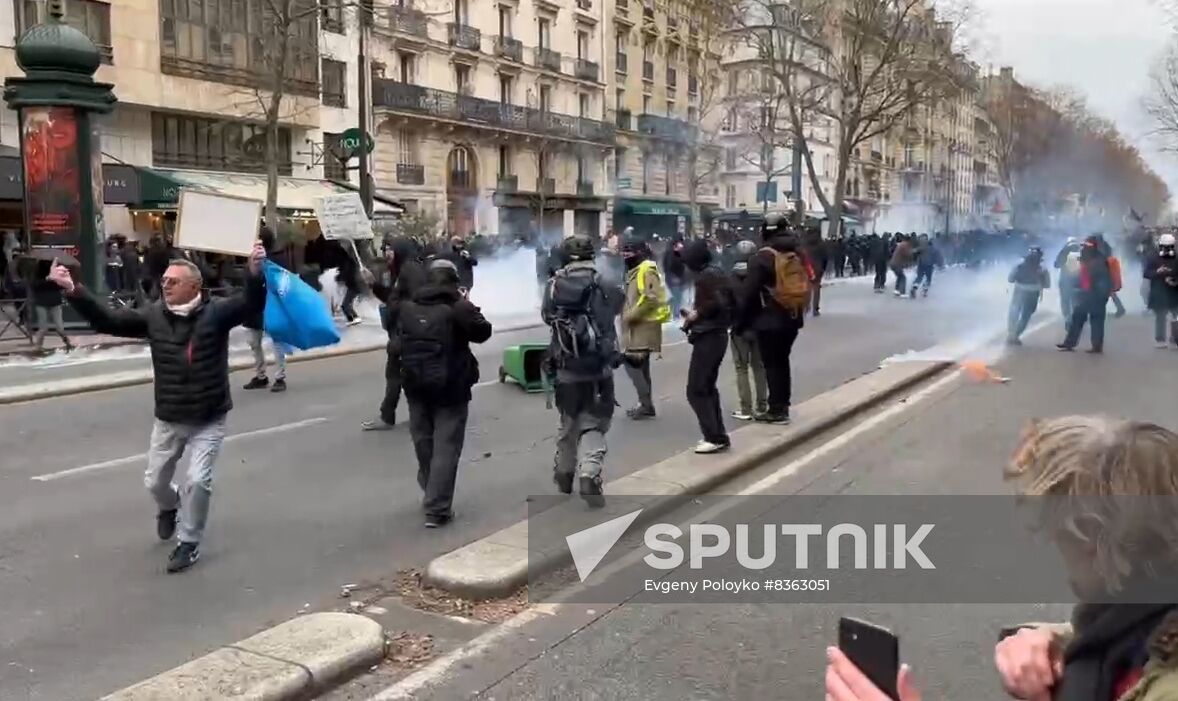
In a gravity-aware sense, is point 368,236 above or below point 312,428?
above

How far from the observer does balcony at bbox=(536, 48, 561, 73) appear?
4509 cm

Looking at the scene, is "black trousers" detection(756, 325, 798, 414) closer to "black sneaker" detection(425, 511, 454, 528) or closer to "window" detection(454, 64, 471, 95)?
"black sneaker" detection(425, 511, 454, 528)

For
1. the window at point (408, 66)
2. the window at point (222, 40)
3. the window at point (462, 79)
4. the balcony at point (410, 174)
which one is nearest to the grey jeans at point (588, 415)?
the window at point (222, 40)

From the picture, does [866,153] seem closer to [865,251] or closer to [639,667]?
[865,251]

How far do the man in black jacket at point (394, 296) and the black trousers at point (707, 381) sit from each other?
83.5 inches

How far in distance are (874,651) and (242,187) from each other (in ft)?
94.1

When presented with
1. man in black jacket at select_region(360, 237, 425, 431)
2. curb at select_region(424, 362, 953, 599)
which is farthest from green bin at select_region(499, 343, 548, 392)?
curb at select_region(424, 362, 953, 599)

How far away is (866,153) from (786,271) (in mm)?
74338

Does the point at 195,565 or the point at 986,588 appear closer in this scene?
the point at 986,588

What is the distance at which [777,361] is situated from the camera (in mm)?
8750

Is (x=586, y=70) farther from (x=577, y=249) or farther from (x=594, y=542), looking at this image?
(x=594, y=542)

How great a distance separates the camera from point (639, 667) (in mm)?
4117

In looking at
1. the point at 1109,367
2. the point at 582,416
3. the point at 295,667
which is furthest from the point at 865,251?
the point at 295,667

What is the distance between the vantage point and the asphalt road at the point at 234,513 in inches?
175
